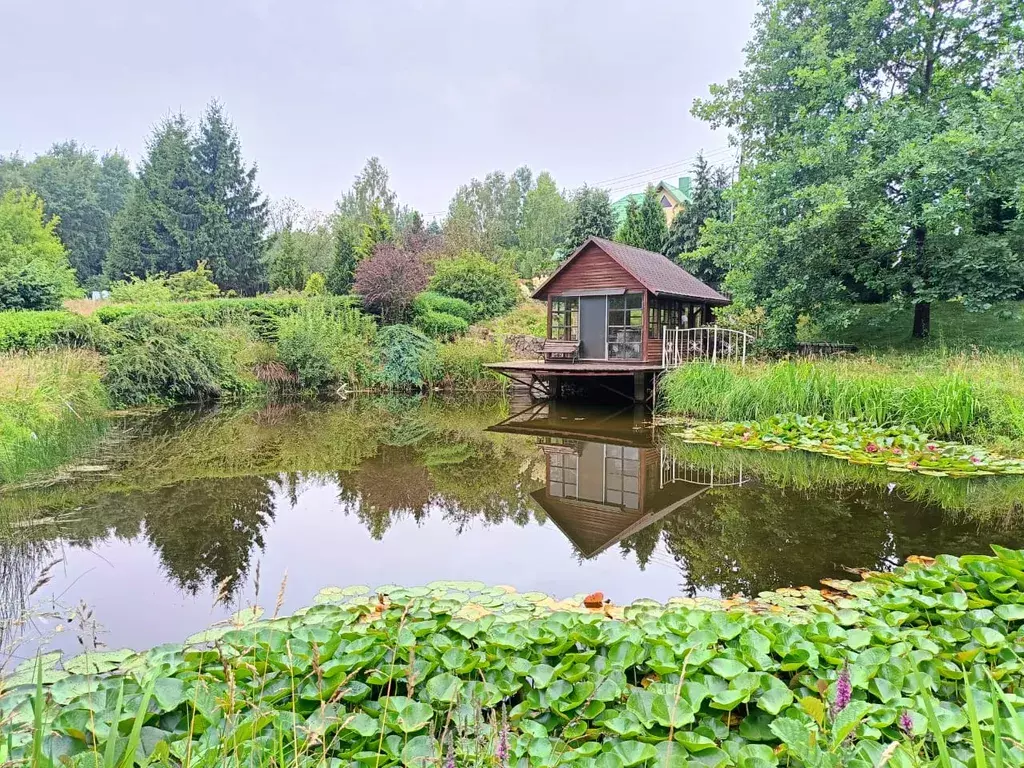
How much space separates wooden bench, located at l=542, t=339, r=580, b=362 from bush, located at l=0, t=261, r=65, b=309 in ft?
41.7

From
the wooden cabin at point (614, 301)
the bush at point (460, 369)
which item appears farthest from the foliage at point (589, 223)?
the wooden cabin at point (614, 301)

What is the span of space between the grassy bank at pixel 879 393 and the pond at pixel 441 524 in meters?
1.96

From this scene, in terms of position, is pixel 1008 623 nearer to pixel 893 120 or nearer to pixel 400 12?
pixel 893 120

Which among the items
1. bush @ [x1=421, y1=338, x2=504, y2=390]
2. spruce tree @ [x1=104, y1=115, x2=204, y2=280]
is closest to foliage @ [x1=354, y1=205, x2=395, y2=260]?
bush @ [x1=421, y1=338, x2=504, y2=390]

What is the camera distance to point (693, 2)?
776 inches

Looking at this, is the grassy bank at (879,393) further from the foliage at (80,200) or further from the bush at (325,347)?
the foliage at (80,200)

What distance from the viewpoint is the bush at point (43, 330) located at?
12625mm

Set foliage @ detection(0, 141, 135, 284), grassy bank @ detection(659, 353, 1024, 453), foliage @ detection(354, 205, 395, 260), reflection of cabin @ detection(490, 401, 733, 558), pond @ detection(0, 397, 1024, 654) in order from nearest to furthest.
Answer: pond @ detection(0, 397, 1024, 654) < reflection of cabin @ detection(490, 401, 733, 558) < grassy bank @ detection(659, 353, 1024, 453) < foliage @ detection(354, 205, 395, 260) < foliage @ detection(0, 141, 135, 284)

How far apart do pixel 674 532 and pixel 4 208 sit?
103 ft

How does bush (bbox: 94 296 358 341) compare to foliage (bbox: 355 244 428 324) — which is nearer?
bush (bbox: 94 296 358 341)

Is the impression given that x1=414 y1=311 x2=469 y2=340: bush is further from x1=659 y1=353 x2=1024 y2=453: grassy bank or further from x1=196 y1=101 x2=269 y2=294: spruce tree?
x1=196 y1=101 x2=269 y2=294: spruce tree

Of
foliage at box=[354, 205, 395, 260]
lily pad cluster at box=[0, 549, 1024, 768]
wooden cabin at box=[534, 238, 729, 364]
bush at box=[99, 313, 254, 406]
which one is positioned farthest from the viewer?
foliage at box=[354, 205, 395, 260]

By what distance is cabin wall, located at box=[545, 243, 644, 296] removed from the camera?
49.3 feet

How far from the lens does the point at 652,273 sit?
15633 mm
